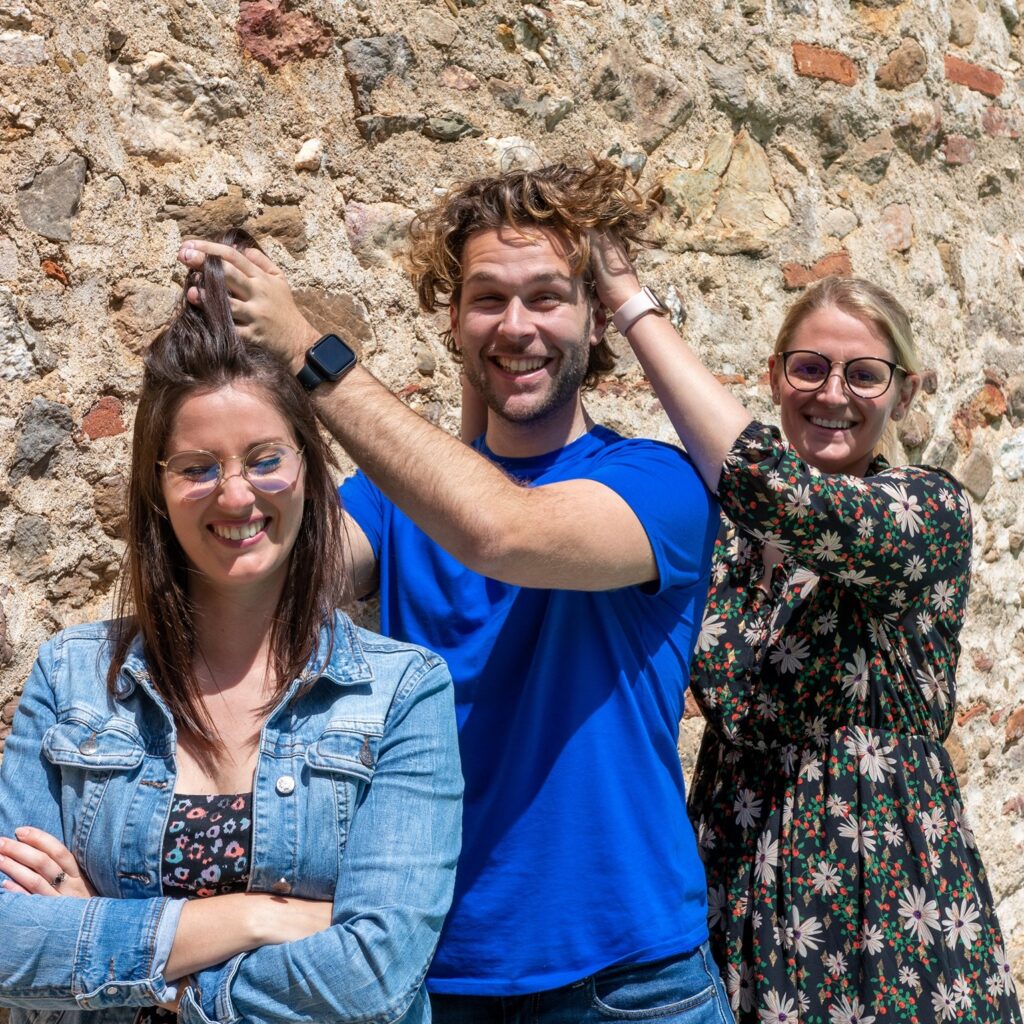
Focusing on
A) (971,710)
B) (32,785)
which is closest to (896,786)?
(32,785)

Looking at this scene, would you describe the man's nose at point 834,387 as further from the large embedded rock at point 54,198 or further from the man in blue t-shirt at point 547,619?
the large embedded rock at point 54,198

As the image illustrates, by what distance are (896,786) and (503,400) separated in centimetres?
99

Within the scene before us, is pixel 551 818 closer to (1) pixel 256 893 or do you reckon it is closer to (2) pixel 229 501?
(1) pixel 256 893

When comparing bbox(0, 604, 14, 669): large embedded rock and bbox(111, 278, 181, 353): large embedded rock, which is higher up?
bbox(111, 278, 181, 353): large embedded rock

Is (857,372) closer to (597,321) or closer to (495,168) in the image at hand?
(597,321)

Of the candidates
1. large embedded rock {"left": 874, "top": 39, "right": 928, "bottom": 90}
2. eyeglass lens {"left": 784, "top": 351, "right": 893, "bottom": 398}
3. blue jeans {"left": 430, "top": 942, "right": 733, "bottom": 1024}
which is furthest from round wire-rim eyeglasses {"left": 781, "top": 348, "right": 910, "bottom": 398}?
large embedded rock {"left": 874, "top": 39, "right": 928, "bottom": 90}

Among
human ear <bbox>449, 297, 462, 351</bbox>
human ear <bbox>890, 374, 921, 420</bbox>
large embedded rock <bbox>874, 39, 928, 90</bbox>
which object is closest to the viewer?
human ear <bbox>449, 297, 462, 351</bbox>

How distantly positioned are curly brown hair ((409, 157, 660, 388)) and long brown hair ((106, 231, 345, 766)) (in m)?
0.51

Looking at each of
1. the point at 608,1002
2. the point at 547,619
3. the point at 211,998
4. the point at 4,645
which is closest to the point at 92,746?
the point at 211,998

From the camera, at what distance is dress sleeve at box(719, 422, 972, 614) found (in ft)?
6.55

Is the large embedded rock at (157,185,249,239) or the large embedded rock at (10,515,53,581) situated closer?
the large embedded rock at (10,515,53,581)

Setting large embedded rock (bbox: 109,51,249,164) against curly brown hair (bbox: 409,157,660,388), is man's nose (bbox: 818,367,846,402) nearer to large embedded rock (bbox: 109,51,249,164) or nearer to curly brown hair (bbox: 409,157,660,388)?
curly brown hair (bbox: 409,157,660,388)

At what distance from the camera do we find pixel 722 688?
7.24 feet

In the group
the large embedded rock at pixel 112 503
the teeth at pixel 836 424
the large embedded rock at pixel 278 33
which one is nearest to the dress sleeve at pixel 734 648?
the teeth at pixel 836 424
